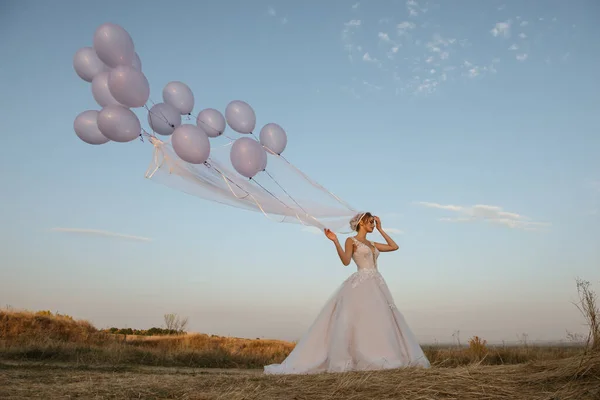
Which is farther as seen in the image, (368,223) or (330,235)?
(368,223)

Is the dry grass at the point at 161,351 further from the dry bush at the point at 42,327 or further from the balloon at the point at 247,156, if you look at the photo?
the balloon at the point at 247,156

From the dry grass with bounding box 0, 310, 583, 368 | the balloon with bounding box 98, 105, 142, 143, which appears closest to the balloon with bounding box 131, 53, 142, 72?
the balloon with bounding box 98, 105, 142, 143

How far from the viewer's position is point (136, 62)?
718cm

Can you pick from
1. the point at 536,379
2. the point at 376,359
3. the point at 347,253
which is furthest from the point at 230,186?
the point at 536,379

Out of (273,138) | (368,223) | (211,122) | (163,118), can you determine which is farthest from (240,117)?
(368,223)

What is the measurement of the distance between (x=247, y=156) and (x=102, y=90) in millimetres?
2118

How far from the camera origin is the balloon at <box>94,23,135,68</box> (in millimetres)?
6516

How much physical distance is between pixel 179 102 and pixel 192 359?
20.9 ft

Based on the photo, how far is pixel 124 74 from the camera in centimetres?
643

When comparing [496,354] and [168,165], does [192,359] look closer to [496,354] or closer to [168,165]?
[168,165]

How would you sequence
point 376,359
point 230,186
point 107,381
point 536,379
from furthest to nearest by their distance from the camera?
point 230,186 < point 376,359 < point 107,381 < point 536,379

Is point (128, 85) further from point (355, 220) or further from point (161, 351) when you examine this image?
point (161, 351)

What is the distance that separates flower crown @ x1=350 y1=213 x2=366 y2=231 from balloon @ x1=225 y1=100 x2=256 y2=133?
212 cm

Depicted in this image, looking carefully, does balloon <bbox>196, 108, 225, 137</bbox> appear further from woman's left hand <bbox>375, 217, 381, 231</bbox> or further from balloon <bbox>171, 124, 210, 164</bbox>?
woman's left hand <bbox>375, 217, 381, 231</bbox>
